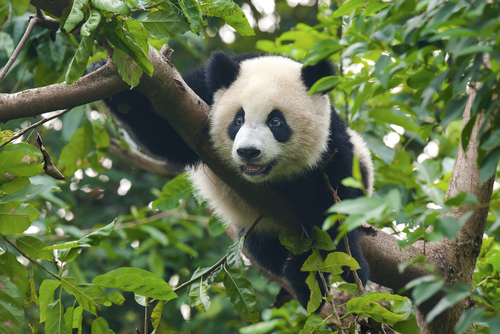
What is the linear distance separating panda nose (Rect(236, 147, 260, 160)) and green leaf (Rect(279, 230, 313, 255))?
1.57 feet

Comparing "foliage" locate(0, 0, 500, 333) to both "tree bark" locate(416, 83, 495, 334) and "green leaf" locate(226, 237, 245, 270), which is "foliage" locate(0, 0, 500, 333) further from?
"tree bark" locate(416, 83, 495, 334)

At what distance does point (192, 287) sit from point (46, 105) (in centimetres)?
117

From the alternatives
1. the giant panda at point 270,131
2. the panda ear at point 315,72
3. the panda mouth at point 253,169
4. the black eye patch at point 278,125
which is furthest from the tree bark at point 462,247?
the panda mouth at point 253,169

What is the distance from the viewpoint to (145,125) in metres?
2.67

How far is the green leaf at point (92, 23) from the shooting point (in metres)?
1.47

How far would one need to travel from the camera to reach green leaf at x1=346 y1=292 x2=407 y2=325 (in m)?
1.93

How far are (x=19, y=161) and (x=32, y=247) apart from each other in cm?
41

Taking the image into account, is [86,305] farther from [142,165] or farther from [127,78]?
[142,165]

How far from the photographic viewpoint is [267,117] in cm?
257

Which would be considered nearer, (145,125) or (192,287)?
(192,287)

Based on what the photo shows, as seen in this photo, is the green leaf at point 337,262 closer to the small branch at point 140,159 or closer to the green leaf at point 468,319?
the green leaf at point 468,319

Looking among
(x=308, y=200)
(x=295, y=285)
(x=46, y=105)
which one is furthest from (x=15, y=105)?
(x=295, y=285)

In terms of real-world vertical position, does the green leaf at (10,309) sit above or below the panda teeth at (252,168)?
below

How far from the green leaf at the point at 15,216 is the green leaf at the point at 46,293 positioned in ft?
0.88
